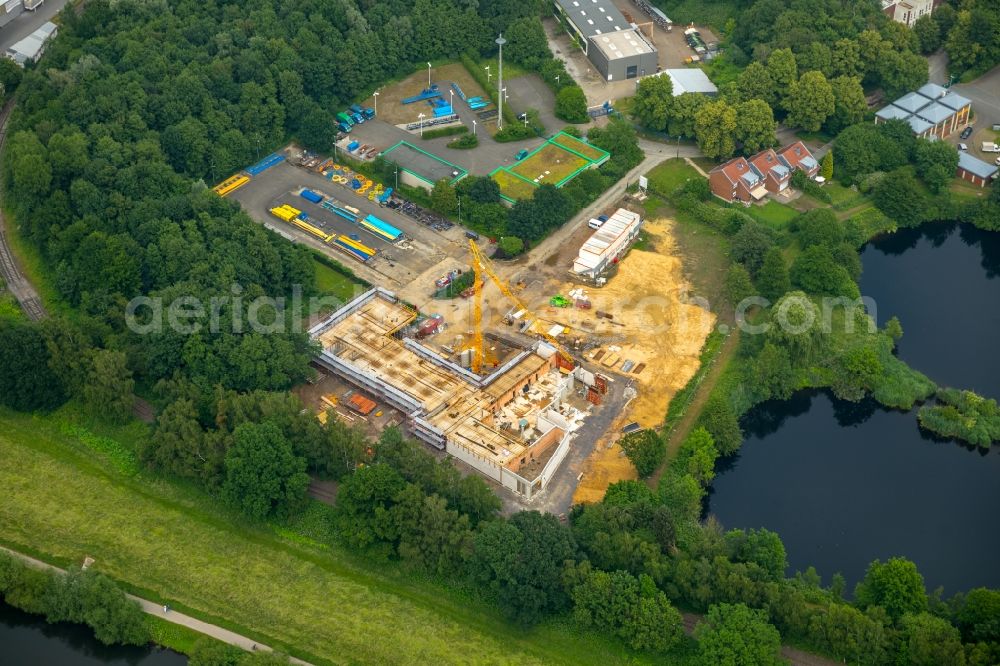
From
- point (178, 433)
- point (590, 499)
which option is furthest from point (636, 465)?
point (178, 433)

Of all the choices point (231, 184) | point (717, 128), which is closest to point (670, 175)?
point (717, 128)

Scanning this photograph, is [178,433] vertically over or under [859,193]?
over

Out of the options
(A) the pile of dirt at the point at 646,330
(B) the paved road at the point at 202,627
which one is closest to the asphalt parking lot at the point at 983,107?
(A) the pile of dirt at the point at 646,330

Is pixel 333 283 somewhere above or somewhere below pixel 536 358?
above

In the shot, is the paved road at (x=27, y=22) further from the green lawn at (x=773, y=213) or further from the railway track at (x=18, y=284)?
Answer: the green lawn at (x=773, y=213)

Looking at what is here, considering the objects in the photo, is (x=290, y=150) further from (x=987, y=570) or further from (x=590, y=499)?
(x=987, y=570)

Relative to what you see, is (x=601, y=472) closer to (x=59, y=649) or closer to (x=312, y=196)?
(x=59, y=649)
